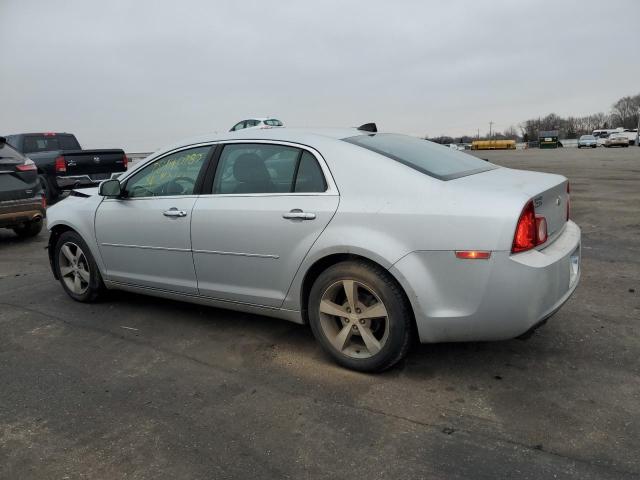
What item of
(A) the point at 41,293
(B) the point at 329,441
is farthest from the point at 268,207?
(A) the point at 41,293

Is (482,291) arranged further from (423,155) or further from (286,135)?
(286,135)

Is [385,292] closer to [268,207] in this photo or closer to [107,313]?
[268,207]

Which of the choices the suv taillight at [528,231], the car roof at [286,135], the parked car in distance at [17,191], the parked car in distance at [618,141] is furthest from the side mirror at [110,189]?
the parked car in distance at [618,141]

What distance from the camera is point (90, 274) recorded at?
4855 millimetres

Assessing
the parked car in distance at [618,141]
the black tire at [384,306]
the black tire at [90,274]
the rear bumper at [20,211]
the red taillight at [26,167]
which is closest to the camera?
the black tire at [384,306]

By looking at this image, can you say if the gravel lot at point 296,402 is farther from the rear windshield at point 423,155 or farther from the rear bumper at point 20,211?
the rear bumper at point 20,211

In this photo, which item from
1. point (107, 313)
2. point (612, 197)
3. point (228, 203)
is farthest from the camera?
point (612, 197)

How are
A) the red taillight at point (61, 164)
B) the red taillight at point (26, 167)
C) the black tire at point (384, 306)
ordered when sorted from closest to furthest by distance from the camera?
the black tire at point (384, 306) → the red taillight at point (26, 167) → the red taillight at point (61, 164)

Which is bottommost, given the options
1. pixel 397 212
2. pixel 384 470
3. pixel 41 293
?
pixel 384 470

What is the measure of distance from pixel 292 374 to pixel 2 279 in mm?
4431

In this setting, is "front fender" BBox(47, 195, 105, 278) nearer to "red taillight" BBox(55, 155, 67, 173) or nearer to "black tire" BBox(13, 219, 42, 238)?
"black tire" BBox(13, 219, 42, 238)

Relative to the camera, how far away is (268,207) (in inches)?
140

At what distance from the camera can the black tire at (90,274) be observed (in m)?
4.82

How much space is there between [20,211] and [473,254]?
728 centimetres
